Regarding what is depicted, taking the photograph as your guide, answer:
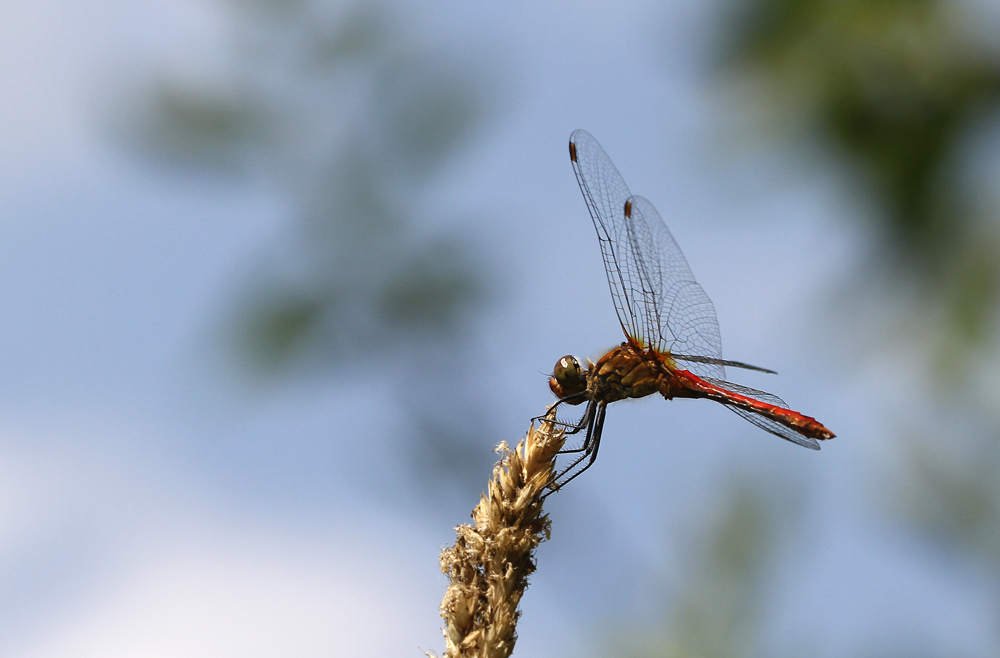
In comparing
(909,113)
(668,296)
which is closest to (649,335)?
(668,296)

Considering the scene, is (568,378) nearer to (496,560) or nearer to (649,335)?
(649,335)

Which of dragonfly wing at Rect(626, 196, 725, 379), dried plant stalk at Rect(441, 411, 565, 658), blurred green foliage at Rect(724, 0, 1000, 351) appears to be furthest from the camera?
dragonfly wing at Rect(626, 196, 725, 379)

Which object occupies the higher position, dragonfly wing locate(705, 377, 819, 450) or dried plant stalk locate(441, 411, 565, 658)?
dragonfly wing locate(705, 377, 819, 450)

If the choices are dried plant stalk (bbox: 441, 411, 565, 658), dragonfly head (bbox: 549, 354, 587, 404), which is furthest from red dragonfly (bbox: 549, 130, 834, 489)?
dried plant stalk (bbox: 441, 411, 565, 658)

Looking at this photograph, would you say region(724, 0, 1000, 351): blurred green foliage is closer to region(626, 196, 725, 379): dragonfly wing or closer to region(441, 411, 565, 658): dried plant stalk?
region(626, 196, 725, 379): dragonfly wing

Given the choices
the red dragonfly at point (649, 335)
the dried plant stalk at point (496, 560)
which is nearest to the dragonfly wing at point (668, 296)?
the red dragonfly at point (649, 335)
